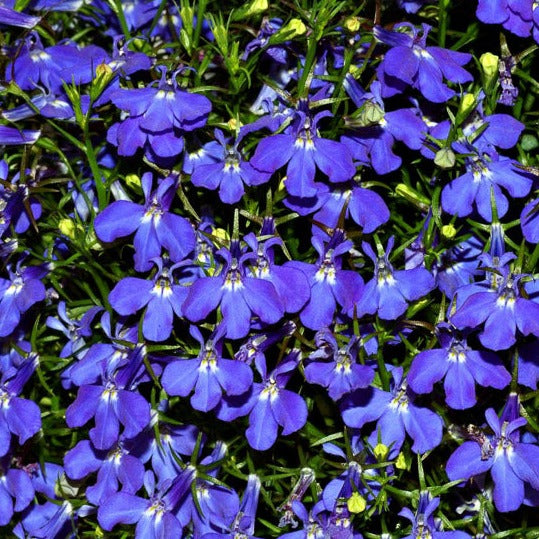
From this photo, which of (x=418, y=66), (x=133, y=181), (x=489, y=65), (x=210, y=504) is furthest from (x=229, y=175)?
(x=210, y=504)

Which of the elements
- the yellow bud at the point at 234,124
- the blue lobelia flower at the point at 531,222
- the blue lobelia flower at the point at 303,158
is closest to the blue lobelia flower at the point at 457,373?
the blue lobelia flower at the point at 531,222

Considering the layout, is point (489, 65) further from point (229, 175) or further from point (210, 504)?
point (210, 504)

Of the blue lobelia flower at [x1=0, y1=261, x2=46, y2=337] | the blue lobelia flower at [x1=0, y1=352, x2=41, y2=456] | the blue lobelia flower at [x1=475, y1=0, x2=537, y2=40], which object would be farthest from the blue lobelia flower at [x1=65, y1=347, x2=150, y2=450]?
the blue lobelia flower at [x1=475, y1=0, x2=537, y2=40]

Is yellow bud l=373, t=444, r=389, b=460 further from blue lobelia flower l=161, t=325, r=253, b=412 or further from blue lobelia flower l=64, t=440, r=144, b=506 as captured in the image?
blue lobelia flower l=64, t=440, r=144, b=506

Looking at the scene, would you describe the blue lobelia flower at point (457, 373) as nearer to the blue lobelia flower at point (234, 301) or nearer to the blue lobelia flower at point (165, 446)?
the blue lobelia flower at point (234, 301)

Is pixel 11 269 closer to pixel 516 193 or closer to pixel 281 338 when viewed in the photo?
pixel 281 338

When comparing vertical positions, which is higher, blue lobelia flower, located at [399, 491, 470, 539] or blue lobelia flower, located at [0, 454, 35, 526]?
blue lobelia flower, located at [399, 491, 470, 539]
